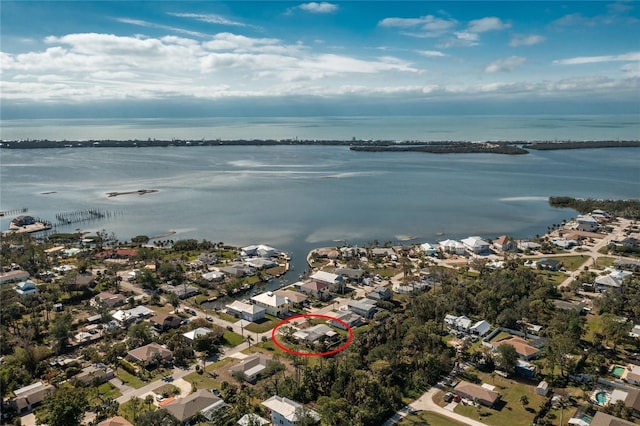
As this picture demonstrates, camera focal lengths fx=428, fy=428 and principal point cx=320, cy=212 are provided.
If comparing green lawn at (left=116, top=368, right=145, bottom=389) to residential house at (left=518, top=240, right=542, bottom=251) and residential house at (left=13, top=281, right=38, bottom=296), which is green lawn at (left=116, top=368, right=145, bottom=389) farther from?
residential house at (left=518, top=240, right=542, bottom=251)

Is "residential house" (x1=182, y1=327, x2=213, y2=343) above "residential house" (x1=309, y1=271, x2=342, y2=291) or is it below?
below

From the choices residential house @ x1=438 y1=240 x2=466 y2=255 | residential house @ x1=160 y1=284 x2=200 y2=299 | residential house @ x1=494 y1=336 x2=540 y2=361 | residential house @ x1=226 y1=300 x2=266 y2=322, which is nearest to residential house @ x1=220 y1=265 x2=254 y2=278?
residential house @ x1=160 y1=284 x2=200 y2=299

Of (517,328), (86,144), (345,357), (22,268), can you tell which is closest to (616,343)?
(517,328)

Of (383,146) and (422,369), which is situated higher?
(383,146)

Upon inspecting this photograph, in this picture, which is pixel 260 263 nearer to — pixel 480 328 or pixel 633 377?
pixel 480 328

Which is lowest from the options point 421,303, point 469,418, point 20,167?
point 469,418

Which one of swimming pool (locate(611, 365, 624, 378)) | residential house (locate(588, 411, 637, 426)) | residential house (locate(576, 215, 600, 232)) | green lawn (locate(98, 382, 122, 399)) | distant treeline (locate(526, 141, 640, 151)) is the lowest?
green lawn (locate(98, 382, 122, 399))

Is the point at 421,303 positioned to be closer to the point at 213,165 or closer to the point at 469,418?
the point at 469,418

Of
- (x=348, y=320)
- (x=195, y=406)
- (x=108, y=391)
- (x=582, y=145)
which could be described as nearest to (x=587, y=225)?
(x=348, y=320)
